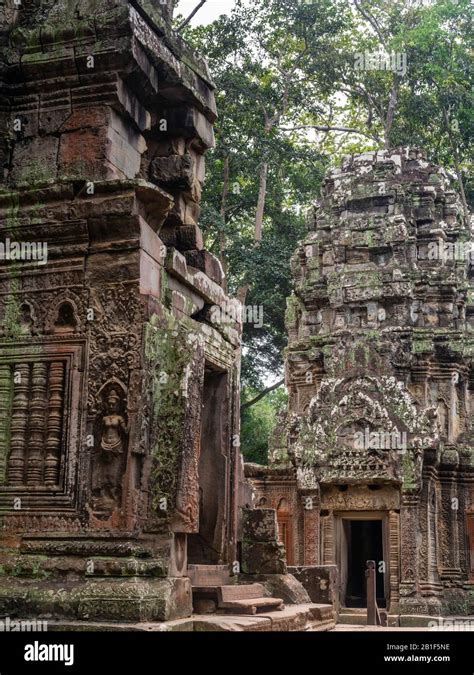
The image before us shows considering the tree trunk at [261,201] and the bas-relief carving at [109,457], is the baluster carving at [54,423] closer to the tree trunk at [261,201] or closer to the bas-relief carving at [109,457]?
the bas-relief carving at [109,457]

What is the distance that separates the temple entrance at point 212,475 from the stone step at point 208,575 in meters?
0.13

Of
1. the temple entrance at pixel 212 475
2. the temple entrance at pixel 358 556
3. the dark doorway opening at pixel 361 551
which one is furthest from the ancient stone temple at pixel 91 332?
the dark doorway opening at pixel 361 551

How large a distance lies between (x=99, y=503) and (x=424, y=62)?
76.2 ft

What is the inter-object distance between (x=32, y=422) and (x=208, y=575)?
1956 millimetres

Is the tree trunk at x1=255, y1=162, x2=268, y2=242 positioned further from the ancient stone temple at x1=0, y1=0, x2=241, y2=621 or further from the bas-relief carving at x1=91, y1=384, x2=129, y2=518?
the bas-relief carving at x1=91, y1=384, x2=129, y2=518

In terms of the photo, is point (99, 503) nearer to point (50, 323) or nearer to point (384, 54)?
point (50, 323)

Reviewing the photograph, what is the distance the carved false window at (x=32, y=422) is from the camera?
6.00 metres

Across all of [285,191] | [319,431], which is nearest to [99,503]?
[319,431]

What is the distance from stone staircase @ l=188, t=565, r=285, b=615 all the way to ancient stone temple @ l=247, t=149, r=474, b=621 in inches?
340

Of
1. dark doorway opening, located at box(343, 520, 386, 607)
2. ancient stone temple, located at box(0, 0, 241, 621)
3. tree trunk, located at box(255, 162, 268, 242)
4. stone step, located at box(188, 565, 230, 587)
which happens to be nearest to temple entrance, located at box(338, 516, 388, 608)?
dark doorway opening, located at box(343, 520, 386, 607)

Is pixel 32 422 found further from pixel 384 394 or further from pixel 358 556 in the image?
pixel 358 556

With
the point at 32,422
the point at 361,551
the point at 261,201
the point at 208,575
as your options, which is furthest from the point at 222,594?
the point at 261,201

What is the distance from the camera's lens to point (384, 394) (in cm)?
1600
